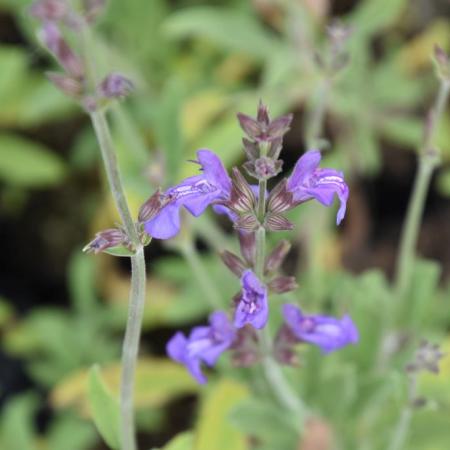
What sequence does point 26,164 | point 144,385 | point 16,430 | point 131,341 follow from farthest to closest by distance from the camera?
point 26,164
point 144,385
point 16,430
point 131,341

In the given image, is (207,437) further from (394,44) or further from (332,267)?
(394,44)

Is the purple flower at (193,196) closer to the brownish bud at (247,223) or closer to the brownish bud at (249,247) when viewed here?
the brownish bud at (247,223)

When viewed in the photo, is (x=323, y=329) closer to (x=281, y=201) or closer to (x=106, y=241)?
(x=281, y=201)

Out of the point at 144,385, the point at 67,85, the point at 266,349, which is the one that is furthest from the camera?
the point at 144,385

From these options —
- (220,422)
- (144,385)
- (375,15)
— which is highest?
(375,15)

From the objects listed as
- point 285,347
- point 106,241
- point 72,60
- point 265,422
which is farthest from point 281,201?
point 265,422
